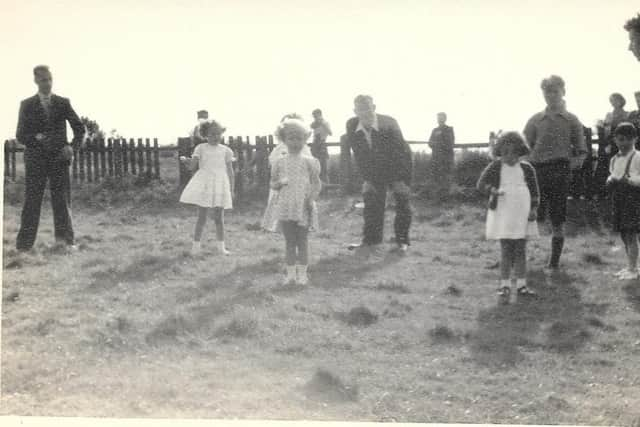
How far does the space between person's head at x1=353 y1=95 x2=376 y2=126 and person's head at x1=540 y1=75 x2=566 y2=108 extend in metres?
1.29

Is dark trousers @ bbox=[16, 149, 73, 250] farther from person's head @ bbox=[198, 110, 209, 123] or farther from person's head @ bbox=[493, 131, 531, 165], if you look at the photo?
person's head @ bbox=[493, 131, 531, 165]

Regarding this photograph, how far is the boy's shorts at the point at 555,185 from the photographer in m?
5.40

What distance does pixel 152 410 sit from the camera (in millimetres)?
3594

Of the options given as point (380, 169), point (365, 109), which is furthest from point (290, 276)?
point (380, 169)

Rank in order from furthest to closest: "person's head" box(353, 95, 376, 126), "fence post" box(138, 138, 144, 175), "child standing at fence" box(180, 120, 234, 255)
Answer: "fence post" box(138, 138, 144, 175) < "child standing at fence" box(180, 120, 234, 255) < "person's head" box(353, 95, 376, 126)

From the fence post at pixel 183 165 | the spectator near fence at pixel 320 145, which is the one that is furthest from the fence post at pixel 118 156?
the spectator near fence at pixel 320 145

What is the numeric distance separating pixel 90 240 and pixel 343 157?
478cm

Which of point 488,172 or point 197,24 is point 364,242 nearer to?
point 488,172

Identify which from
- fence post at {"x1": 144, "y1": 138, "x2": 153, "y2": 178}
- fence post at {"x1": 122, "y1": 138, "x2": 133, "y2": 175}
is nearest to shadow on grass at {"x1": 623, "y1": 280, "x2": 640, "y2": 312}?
fence post at {"x1": 144, "y1": 138, "x2": 153, "y2": 178}

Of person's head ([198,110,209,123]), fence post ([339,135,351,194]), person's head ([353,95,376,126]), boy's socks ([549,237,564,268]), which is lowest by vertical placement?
boy's socks ([549,237,564,268])

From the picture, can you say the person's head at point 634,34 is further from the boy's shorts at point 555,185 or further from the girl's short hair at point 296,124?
the girl's short hair at point 296,124

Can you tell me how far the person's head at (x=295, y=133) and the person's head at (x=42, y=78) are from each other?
1581 mm

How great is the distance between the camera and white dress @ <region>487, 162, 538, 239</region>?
4711 millimetres

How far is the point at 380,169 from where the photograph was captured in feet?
21.5
